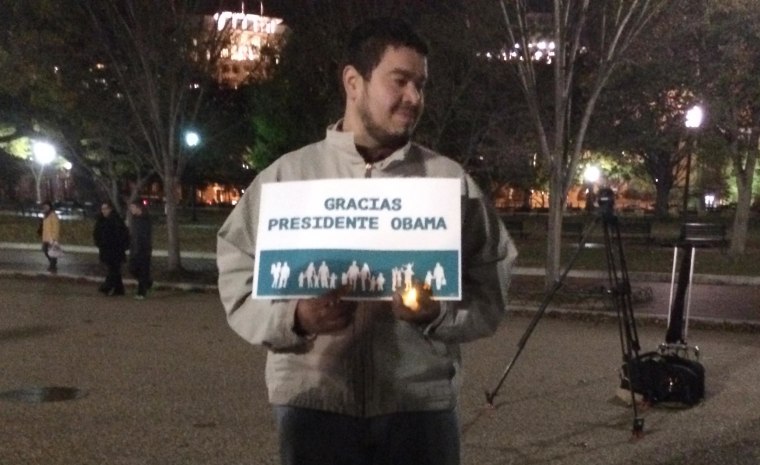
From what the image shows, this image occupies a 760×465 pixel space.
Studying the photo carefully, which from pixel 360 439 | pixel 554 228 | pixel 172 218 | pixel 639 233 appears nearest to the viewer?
pixel 360 439

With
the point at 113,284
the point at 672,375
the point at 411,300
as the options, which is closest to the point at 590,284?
the point at 113,284

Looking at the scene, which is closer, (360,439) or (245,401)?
(360,439)

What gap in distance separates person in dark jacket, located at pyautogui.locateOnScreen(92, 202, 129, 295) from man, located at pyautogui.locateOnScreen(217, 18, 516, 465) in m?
15.6

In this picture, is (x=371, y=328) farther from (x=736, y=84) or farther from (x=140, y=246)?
(x=736, y=84)

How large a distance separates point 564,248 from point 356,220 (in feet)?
92.1

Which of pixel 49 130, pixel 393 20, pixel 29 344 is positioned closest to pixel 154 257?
pixel 49 130

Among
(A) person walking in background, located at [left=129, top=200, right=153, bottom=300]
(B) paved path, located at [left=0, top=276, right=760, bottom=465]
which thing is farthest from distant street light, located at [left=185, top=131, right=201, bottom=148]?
(B) paved path, located at [left=0, top=276, right=760, bottom=465]

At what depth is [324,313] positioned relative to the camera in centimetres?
252

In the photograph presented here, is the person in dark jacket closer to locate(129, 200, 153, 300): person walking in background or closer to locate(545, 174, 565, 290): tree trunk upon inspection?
locate(129, 200, 153, 300): person walking in background

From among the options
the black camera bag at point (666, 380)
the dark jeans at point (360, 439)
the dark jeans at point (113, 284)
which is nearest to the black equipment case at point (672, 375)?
the black camera bag at point (666, 380)

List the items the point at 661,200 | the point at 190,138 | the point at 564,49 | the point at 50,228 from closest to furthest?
the point at 564,49, the point at 50,228, the point at 190,138, the point at 661,200

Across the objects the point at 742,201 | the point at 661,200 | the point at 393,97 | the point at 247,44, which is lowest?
the point at 661,200

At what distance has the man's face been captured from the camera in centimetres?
274

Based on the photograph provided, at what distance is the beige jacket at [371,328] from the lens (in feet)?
8.77
